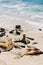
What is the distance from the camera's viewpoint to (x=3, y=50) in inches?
280

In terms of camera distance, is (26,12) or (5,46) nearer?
(5,46)

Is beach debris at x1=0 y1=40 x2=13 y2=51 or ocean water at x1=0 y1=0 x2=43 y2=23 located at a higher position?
beach debris at x1=0 y1=40 x2=13 y2=51

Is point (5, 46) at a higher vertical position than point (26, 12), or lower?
higher

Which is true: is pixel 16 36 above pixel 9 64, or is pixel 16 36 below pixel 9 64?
below

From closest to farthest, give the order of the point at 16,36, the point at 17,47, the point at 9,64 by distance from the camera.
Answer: the point at 9,64 < the point at 17,47 < the point at 16,36

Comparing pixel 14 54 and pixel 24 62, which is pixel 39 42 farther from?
pixel 24 62

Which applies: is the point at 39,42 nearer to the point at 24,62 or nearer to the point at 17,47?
the point at 17,47

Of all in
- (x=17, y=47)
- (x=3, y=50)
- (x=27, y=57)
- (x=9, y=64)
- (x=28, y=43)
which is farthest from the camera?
(x=28, y=43)

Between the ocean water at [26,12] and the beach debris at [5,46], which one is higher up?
the beach debris at [5,46]

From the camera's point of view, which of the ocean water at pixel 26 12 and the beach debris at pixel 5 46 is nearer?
the beach debris at pixel 5 46

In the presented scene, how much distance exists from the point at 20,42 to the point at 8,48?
1.21m

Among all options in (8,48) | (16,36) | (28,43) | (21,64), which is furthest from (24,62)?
(16,36)

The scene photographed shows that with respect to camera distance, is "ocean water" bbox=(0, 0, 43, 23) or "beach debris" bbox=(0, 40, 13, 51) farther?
"ocean water" bbox=(0, 0, 43, 23)

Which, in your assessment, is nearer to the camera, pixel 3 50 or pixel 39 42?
pixel 3 50
